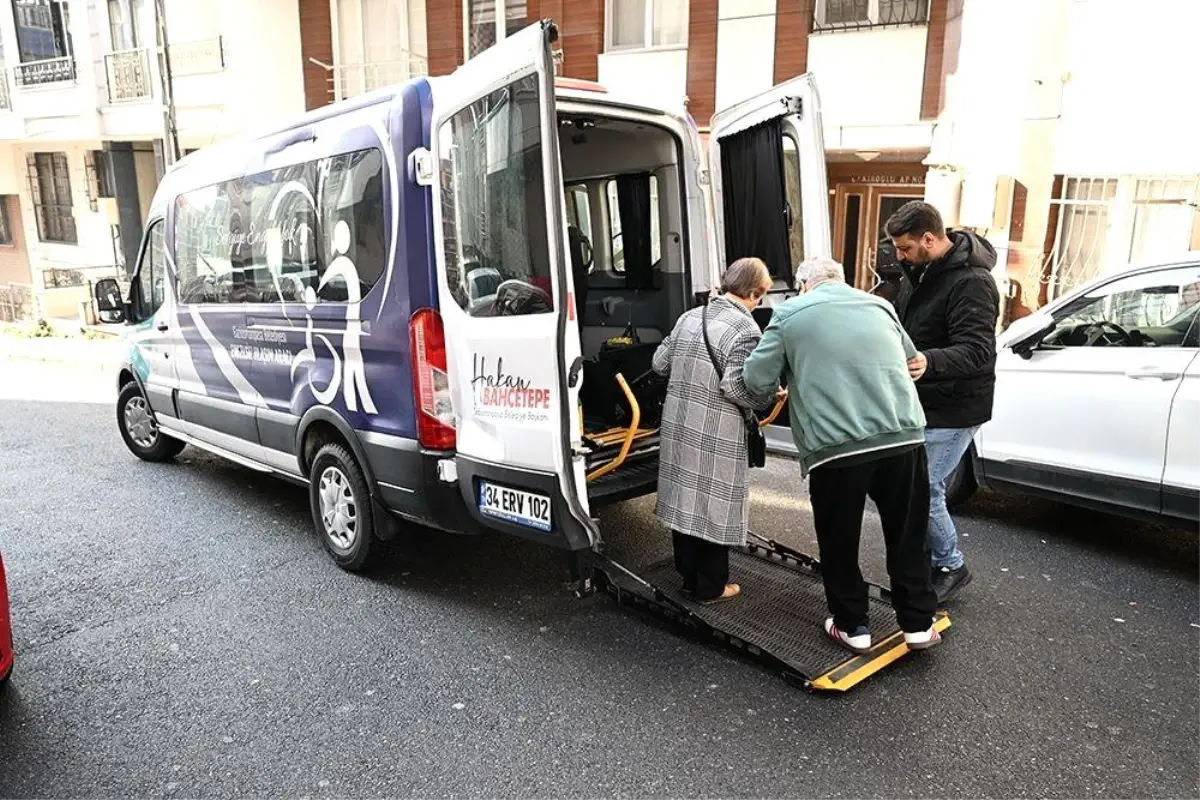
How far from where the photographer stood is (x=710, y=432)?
362 centimetres

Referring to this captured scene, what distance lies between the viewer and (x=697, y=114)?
10539 millimetres

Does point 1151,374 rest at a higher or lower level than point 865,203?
lower

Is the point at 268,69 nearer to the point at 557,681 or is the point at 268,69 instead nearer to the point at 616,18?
the point at 616,18

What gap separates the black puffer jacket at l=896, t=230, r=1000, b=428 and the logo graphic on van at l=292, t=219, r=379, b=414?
2.57 metres

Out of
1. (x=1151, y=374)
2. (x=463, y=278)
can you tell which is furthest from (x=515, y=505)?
(x=1151, y=374)

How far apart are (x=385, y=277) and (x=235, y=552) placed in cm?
206

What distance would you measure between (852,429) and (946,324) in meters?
0.84

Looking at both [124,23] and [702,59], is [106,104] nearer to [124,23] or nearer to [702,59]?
[124,23]

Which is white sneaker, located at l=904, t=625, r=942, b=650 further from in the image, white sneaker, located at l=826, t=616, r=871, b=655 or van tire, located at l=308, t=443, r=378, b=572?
van tire, located at l=308, t=443, r=378, b=572

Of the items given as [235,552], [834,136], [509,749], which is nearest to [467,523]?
[509,749]

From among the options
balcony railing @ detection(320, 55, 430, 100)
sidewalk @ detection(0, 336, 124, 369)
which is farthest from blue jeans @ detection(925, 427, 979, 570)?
sidewalk @ detection(0, 336, 124, 369)

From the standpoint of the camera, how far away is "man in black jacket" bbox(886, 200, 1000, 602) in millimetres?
3568

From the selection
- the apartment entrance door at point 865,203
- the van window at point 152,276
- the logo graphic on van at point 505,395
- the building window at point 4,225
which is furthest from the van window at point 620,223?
the building window at point 4,225

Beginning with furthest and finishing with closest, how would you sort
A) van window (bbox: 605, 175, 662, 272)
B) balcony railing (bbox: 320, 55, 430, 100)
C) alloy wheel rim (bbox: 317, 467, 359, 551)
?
balcony railing (bbox: 320, 55, 430, 100)
van window (bbox: 605, 175, 662, 272)
alloy wheel rim (bbox: 317, 467, 359, 551)
